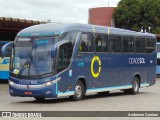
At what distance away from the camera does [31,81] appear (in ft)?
61.2

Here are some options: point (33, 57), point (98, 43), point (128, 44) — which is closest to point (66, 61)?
point (33, 57)

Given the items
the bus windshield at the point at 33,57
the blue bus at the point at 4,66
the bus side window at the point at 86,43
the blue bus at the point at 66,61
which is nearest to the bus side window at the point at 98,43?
the blue bus at the point at 66,61

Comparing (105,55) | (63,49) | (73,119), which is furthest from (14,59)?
(73,119)

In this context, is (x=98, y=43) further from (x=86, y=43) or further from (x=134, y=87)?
(x=134, y=87)

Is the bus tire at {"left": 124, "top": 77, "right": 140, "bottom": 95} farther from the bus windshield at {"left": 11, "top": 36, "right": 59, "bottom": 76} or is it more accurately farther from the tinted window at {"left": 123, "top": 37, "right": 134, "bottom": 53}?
the bus windshield at {"left": 11, "top": 36, "right": 59, "bottom": 76}

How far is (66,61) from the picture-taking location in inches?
765

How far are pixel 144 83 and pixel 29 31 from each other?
9312mm

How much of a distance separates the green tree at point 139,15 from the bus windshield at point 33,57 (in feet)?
207

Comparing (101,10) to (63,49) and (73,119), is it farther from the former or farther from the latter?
(73,119)

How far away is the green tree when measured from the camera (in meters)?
82.5

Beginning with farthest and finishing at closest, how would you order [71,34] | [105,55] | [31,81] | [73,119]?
[105,55], [71,34], [31,81], [73,119]

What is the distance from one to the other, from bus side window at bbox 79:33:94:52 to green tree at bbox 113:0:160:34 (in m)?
60.7

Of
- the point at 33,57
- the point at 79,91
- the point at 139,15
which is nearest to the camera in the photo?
the point at 33,57

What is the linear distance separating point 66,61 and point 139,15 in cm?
6667
